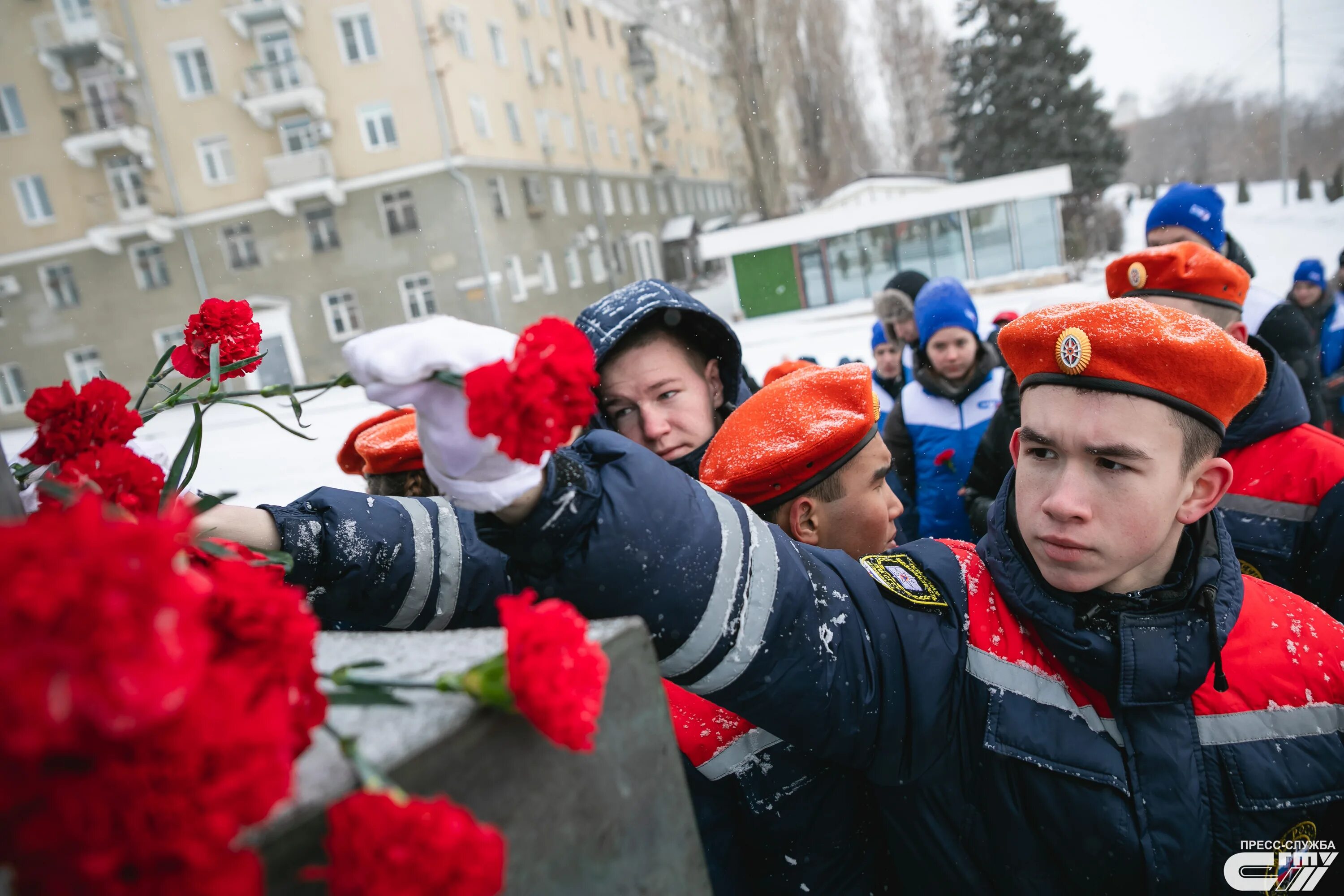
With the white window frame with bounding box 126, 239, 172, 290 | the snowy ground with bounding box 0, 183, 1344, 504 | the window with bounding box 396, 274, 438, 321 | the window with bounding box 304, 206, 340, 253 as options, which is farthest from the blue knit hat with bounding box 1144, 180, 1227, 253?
the white window frame with bounding box 126, 239, 172, 290

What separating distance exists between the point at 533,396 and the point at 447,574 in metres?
0.87

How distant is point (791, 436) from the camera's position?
5.19 ft

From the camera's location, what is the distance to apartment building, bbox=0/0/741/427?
17.1 metres

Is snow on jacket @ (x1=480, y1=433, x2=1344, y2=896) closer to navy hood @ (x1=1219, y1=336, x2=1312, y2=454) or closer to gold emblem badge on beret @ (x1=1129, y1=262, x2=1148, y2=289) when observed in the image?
navy hood @ (x1=1219, y1=336, x2=1312, y2=454)

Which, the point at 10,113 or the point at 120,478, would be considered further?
the point at 10,113

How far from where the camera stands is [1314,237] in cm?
1677

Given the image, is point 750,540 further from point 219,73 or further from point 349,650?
point 219,73

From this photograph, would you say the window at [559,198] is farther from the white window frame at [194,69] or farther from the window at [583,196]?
the white window frame at [194,69]

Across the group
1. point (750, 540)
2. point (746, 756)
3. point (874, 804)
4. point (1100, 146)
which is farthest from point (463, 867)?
point (1100, 146)

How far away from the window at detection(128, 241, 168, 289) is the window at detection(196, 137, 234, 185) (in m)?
2.46

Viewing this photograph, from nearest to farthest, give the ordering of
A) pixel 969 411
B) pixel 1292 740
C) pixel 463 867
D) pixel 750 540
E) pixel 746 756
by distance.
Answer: pixel 463 867 < pixel 750 540 < pixel 1292 740 < pixel 746 756 < pixel 969 411

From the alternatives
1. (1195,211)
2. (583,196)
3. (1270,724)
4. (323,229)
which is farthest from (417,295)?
(1270,724)

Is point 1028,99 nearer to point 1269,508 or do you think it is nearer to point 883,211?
point 883,211

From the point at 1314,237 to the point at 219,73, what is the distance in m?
28.3
